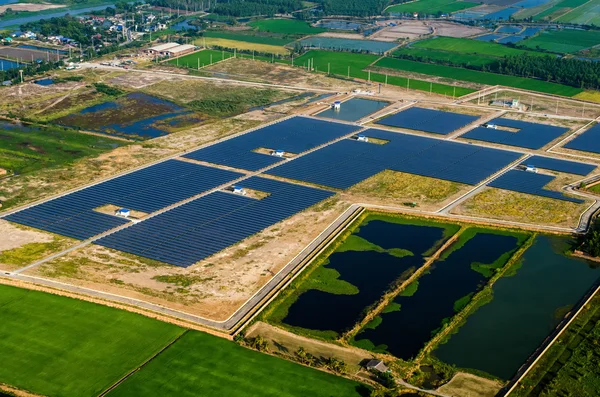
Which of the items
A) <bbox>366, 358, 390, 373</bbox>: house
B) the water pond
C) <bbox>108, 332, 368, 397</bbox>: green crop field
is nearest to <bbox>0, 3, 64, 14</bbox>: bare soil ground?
the water pond

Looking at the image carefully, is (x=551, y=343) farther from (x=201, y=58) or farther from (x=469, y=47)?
(x=469, y=47)

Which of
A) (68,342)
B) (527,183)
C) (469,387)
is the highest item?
(527,183)

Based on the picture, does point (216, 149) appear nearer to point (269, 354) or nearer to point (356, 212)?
point (356, 212)

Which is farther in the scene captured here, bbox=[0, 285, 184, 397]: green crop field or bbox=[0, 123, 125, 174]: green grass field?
bbox=[0, 123, 125, 174]: green grass field

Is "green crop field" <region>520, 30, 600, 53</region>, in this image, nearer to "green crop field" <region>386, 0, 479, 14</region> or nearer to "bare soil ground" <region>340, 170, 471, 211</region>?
"green crop field" <region>386, 0, 479, 14</region>

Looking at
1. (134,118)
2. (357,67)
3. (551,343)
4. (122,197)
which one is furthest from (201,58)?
(551,343)

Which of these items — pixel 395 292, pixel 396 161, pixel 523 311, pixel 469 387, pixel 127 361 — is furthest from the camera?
pixel 396 161

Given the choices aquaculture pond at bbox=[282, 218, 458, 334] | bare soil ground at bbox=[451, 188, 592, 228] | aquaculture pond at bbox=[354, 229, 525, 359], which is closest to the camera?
aquaculture pond at bbox=[354, 229, 525, 359]
